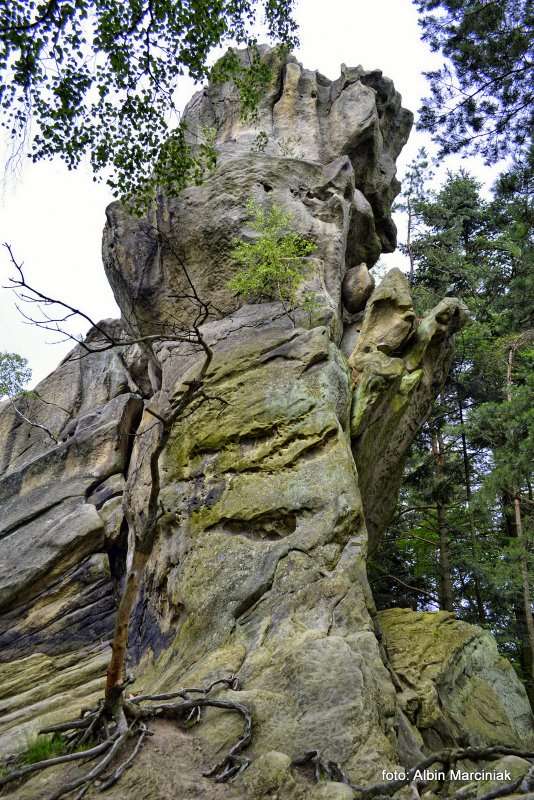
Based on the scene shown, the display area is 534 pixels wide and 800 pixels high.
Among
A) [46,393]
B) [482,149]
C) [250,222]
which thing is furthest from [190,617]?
[46,393]

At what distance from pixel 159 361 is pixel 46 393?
21.3ft

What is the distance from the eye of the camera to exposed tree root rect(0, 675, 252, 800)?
216 inches

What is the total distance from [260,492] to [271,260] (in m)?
5.47

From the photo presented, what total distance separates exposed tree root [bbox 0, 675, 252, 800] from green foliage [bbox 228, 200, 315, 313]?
8.16 meters

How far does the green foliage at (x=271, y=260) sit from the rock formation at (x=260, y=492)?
1.55ft

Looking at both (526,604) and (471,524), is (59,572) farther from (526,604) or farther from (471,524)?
(471,524)

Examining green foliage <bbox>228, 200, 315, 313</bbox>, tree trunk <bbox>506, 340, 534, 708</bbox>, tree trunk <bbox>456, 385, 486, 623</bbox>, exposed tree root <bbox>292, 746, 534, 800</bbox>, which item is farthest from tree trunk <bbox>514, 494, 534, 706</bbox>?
exposed tree root <bbox>292, 746, 534, 800</bbox>

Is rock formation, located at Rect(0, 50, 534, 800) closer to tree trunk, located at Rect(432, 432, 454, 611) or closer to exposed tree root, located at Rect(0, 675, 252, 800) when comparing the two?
exposed tree root, located at Rect(0, 675, 252, 800)

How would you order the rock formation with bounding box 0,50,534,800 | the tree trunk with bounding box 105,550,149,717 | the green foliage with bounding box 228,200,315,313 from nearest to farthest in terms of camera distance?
the tree trunk with bounding box 105,550,149,717 → the rock formation with bounding box 0,50,534,800 → the green foliage with bounding box 228,200,315,313

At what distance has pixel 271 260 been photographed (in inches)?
508

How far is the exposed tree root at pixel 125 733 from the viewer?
5.49 m

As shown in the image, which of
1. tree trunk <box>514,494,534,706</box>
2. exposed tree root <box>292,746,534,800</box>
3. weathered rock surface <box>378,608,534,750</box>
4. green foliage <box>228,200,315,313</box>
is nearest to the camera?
Result: exposed tree root <box>292,746,534,800</box>

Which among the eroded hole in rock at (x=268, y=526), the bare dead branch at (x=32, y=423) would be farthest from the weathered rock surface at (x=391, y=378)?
the bare dead branch at (x=32, y=423)

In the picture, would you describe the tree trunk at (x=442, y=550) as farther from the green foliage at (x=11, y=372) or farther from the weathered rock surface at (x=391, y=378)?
the green foliage at (x=11, y=372)
